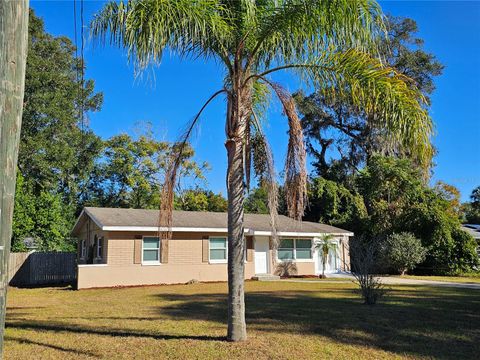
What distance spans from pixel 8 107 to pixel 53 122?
28.6 m

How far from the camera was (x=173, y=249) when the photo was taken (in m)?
21.1

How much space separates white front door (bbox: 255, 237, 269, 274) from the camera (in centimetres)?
2403

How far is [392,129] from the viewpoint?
7176mm

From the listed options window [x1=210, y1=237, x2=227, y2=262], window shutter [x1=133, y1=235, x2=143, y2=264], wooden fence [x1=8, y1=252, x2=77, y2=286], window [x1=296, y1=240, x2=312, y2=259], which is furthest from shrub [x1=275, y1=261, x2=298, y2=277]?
wooden fence [x1=8, y1=252, x2=77, y2=286]

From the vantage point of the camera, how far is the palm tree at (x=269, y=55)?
6883 mm

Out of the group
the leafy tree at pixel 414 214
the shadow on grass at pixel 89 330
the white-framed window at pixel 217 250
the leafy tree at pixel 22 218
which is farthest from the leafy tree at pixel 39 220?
the leafy tree at pixel 414 214

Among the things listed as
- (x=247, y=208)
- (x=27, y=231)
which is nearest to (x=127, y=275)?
(x=27, y=231)

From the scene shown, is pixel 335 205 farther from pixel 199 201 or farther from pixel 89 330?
pixel 89 330

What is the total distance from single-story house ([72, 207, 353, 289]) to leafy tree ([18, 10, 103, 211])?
19.7 feet

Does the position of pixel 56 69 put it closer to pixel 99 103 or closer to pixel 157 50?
pixel 99 103

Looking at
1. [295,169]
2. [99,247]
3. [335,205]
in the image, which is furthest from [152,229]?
[335,205]

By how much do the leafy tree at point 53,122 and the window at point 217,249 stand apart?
1215cm

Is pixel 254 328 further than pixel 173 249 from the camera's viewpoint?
No

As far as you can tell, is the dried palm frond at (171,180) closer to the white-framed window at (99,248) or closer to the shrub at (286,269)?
the white-framed window at (99,248)
